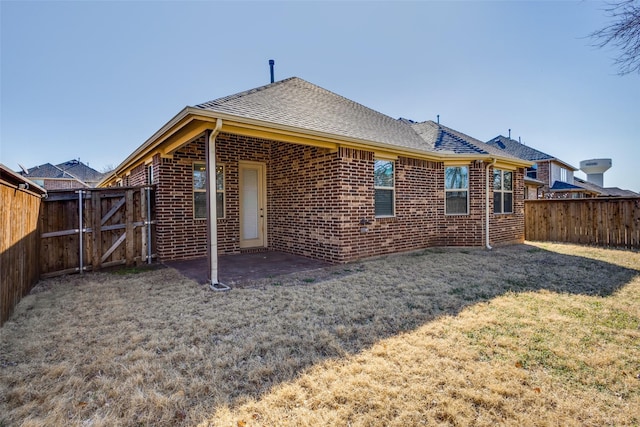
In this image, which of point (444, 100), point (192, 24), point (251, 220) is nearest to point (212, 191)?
point (251, 220)

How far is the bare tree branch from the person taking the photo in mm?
4363

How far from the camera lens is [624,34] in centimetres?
452

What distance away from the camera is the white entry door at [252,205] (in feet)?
29.0

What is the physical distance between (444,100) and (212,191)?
11.5 meters

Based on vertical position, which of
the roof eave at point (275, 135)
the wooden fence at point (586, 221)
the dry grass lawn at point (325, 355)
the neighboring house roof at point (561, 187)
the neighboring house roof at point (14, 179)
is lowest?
the dry grass lawn at point (325, 355)

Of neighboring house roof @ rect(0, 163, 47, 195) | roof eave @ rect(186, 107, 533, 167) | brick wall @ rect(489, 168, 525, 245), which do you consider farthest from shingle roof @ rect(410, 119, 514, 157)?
neighboring house roof @ rect(0, 163, 47, 195)

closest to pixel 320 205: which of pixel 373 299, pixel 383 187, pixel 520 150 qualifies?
pixel 383 187

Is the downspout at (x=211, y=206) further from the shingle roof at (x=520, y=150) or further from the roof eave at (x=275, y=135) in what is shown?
the shingle roof at (x=520, y=150)

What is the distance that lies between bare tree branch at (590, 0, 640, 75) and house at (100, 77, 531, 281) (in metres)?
4.06

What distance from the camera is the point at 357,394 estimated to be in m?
2.23

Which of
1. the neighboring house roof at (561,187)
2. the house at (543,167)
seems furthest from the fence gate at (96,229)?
the neighboring house roof at (561,187)

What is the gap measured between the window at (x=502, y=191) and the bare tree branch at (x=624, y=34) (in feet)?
17.3

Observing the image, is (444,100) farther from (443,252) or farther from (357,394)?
(357,394)

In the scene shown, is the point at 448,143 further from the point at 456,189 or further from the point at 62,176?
the point at 62,176
